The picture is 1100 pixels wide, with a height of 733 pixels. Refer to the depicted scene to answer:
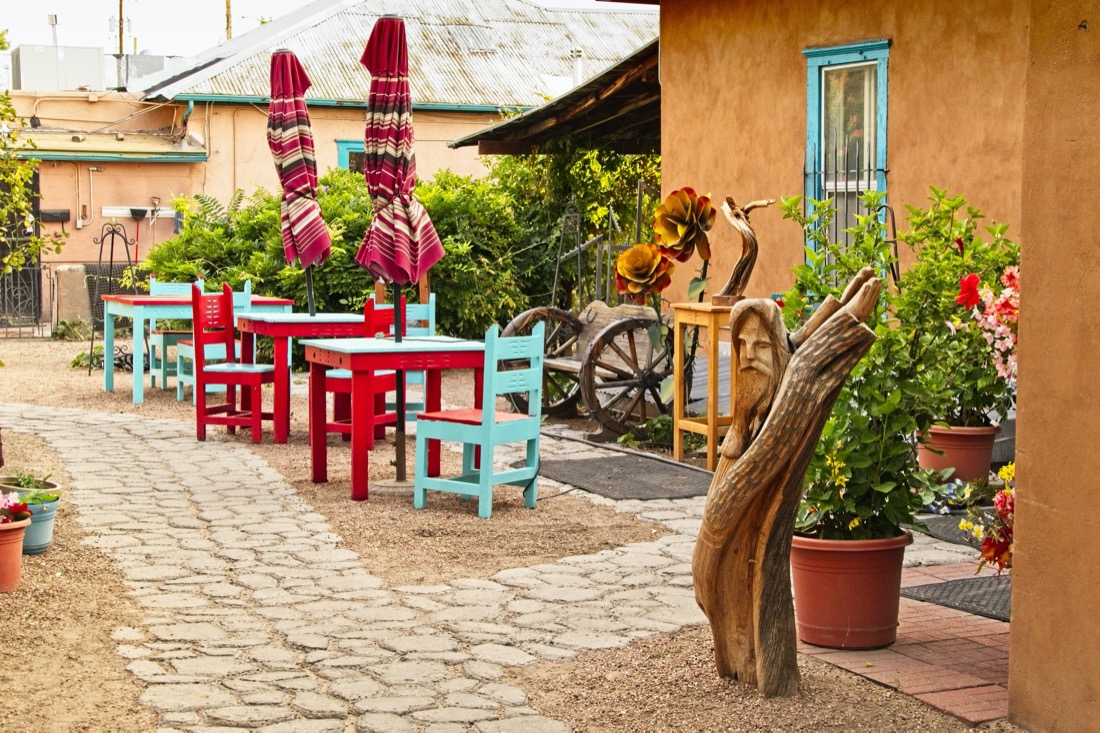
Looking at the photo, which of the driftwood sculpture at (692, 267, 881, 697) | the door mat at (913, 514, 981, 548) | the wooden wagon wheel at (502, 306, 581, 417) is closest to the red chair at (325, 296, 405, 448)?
the wooden wagon wheel at (502, 306, 581, 417)

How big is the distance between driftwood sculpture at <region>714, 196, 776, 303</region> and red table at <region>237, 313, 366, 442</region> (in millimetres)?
2895

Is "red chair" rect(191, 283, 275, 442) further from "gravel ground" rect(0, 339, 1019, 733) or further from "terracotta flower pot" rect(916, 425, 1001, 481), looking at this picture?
"terracotta flower pot" rect(916, 425, 1001, 481)

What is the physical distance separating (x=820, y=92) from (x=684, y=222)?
213 centimetres

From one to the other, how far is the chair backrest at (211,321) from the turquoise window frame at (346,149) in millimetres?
14682

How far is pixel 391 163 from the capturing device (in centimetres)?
848

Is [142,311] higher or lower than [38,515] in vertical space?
higher

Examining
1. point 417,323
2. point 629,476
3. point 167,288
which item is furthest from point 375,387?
point 167,288

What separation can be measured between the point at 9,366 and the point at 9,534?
429 inches

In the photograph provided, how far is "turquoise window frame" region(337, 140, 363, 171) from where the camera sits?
82.5ft

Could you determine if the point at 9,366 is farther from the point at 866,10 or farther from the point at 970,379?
the point at 970,379

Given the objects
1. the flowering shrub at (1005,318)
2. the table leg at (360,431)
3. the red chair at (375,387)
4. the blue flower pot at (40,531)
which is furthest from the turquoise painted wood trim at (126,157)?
the flowering shrub at (1005,318)

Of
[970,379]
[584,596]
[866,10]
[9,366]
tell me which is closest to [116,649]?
[584,596]

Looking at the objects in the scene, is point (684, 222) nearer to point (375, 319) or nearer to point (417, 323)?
point (375, 319)

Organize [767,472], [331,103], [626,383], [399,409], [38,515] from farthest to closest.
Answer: [331,103] < [626,383] < [399,409] < [38,515] < [767,472]
